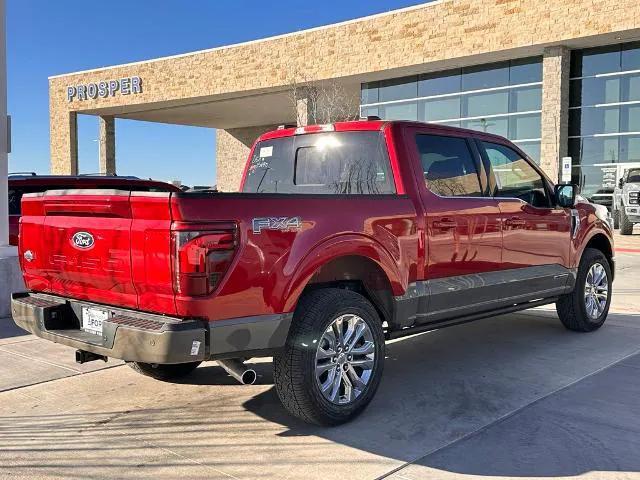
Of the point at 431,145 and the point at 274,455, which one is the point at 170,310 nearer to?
the point at 274,455

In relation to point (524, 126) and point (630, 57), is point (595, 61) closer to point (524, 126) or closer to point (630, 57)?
point (630, 57)

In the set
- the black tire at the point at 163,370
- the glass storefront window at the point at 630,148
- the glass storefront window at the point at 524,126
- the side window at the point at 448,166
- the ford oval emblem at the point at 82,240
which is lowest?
the black tire at the point at 163,370

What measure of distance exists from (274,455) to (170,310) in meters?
1.02

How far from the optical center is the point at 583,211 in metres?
6.57

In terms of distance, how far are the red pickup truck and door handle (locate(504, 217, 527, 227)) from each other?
0.02 metres

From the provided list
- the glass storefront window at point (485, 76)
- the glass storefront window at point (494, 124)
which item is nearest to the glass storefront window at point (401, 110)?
the glass storefront window at point (485, 76)

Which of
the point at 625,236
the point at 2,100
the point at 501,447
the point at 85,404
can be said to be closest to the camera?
the point at 501,447

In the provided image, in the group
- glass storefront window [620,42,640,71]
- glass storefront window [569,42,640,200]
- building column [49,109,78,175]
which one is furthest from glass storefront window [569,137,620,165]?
building column [49,109,78,175]

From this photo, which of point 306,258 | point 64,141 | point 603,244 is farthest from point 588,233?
point 64,141

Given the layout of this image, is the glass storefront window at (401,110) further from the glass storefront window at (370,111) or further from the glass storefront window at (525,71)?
the glass storefront window at (525,71)

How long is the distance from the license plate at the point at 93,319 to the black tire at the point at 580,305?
184 inches

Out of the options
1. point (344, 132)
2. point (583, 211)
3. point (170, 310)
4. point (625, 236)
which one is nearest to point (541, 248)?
point (583, 211)

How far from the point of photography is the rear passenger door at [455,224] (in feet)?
15.5

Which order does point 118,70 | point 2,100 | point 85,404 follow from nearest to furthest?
point 85,404 < point 2,100 < point 118,70
